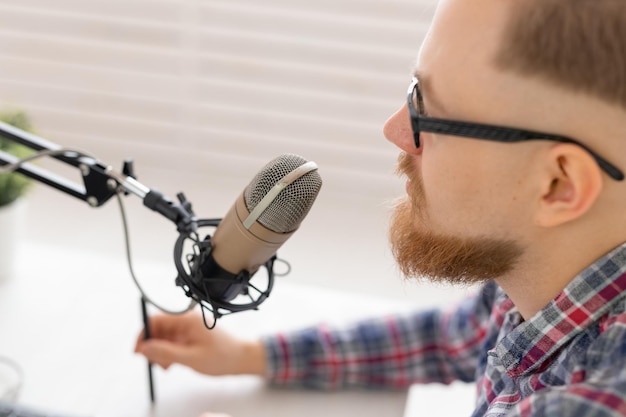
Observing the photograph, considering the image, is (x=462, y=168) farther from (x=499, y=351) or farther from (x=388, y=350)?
(x=388, y=350)

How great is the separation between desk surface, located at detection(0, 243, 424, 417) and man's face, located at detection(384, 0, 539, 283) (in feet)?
1.09

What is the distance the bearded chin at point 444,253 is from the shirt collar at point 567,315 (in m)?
0.07

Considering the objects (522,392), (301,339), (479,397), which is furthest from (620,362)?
(301,339)

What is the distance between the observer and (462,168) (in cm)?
98

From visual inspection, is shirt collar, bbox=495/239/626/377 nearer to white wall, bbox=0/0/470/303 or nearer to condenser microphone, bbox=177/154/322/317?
condenser microphone, bbox=177/154/322/317

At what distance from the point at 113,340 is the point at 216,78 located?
3.43 feet

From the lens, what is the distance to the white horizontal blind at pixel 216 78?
7.16ft

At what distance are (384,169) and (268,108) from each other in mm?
324

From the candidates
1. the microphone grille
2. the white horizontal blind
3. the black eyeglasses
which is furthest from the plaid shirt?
the white horizontal blind

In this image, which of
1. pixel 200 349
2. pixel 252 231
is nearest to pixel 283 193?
pixel 252 231

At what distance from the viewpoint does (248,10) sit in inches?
87.0

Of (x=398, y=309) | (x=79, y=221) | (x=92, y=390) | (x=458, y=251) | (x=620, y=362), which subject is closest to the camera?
(x=620, y=362)

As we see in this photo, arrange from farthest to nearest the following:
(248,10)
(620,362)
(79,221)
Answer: (248,10)
(79,221)
(620,362)

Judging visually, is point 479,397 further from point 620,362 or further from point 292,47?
point 292,47
